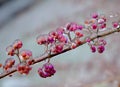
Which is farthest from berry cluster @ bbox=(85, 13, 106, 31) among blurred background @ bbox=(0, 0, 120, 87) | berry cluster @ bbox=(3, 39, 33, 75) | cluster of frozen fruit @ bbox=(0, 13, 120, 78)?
blurred background @ bbox=(0, 0, 120, 87)

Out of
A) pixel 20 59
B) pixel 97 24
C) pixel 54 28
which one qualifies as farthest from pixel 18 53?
pixel 54 28

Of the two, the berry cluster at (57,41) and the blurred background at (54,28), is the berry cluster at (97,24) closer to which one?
the berry cluster at (57,41)

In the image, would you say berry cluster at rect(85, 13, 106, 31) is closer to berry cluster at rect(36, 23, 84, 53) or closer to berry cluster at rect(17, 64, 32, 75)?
berry cluster at rect(36, 23, 84, 53)

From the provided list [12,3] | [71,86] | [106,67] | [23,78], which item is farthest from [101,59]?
[12,3]

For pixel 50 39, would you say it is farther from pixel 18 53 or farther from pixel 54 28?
pixel 54 28

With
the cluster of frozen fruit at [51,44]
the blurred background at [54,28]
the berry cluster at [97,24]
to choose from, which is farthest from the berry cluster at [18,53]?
the blurred background at [54,28]

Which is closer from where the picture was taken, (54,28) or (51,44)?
(51,44)

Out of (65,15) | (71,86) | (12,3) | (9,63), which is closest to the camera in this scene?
(9,63)

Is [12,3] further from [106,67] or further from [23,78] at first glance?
[106,67]
